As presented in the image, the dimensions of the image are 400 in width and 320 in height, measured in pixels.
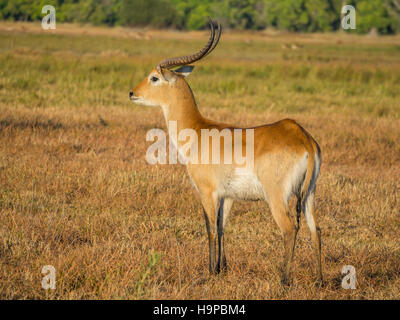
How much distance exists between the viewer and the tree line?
216ft

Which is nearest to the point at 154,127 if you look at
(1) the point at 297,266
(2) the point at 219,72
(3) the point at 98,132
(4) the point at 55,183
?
(3) the point at 98,132

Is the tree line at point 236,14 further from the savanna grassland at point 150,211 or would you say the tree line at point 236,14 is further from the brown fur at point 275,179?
the brown fur at point 275,179

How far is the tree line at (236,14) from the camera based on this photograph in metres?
65.9

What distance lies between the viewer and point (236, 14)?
7256 centimetres

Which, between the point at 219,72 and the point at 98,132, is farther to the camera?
the point at 219,72

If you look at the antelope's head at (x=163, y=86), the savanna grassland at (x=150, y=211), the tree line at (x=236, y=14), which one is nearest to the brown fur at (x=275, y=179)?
the savanna grassland at (x=150, y=211)

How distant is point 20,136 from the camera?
9.77 metres

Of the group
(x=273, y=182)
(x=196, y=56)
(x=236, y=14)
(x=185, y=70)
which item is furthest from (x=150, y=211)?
(x=236, y=14)

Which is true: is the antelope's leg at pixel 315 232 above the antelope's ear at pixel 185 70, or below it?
below

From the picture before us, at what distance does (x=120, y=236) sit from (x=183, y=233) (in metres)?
0.69

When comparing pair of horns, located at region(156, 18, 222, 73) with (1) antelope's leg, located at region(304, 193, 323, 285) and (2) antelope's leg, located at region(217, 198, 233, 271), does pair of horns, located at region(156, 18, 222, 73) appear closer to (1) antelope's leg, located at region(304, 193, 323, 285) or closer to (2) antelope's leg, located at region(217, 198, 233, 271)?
(2) antelope's leg, located at region(217, 198, 233, 271)

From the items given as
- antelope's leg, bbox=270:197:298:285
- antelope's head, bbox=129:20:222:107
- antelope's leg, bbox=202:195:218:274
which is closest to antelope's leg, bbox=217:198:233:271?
antelope's leg, bbox=202:195:218:274

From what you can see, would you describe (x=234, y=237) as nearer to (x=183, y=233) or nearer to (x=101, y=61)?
(x=183, y=233)

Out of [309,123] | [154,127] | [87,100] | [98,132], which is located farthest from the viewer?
[87,100]
